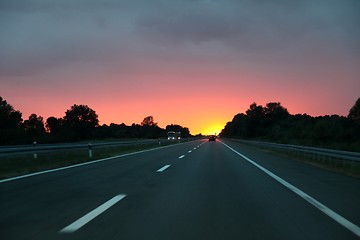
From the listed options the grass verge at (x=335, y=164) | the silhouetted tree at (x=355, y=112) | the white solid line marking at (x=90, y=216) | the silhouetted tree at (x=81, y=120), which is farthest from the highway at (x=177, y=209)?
the silhouetted tree at (x=81, y=120)

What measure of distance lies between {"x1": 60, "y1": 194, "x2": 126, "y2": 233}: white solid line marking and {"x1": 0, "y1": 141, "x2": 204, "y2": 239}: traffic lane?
159 millimetres

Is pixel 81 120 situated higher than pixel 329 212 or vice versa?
pixel 81 120

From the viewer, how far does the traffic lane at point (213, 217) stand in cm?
536

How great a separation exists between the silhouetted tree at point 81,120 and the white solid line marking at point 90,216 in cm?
14748

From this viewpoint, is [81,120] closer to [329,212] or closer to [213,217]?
[213,217]

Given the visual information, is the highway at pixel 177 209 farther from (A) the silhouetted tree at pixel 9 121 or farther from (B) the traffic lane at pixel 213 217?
(A) the silhouetted tree at pixel 9 121

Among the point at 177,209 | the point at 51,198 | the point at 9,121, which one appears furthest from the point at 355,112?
the point at 51,198

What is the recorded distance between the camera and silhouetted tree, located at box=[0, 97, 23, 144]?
250 ft

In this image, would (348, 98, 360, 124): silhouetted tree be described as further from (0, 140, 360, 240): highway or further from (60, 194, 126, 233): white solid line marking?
(60, 194, 126, 233): white solid line marking

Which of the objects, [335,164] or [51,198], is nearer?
[51,198]

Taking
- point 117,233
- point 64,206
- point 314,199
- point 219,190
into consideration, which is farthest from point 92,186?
point 314,199

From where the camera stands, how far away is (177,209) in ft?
23.4

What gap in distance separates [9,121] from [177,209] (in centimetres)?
10034

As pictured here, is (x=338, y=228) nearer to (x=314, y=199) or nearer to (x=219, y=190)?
(x=314, y=199)
